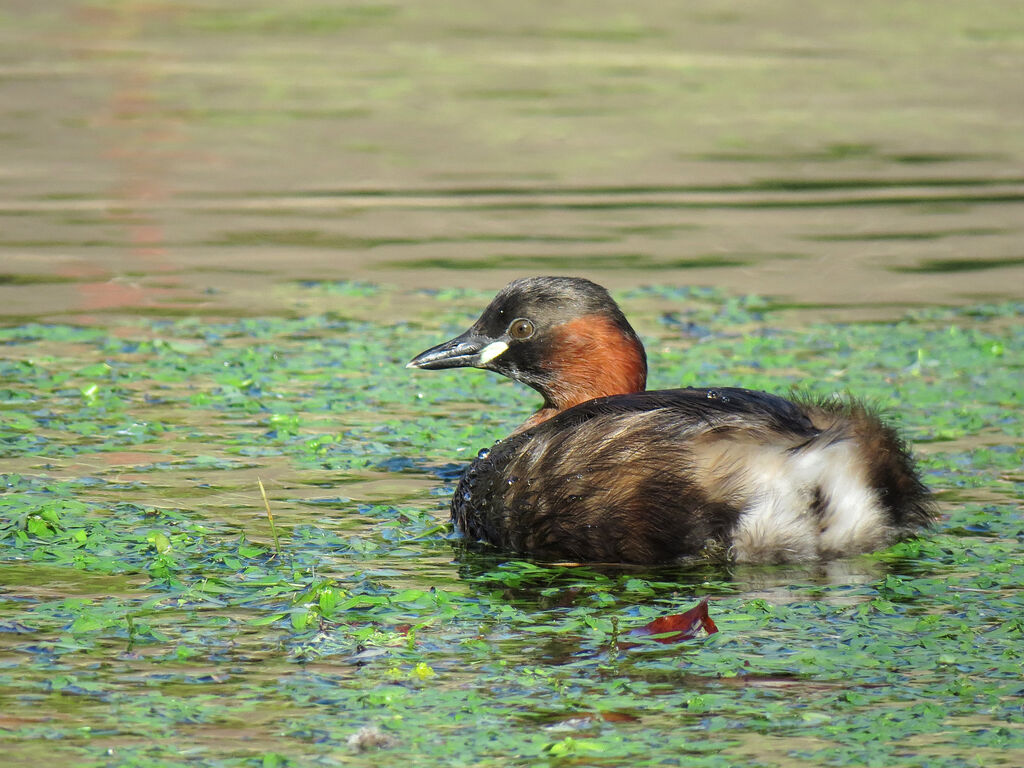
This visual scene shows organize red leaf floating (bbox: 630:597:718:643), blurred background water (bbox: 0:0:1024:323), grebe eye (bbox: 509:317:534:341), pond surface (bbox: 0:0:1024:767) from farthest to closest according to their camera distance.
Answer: blurred background water (bbox: 0:0:1024:323)
grebe eye (bbox: 509:317:534:341)
red leaf floating (bbox: 630:597:718:643)
pond surface (bbox: 0:0:1024:767)

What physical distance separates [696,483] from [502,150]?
36.8ft

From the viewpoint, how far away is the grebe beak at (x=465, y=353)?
7.02 meters

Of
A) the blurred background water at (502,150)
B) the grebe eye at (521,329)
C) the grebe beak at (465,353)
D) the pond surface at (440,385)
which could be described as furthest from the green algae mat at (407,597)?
the blurred background water at (502,150)

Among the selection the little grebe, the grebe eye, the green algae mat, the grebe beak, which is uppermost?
the grebe eye

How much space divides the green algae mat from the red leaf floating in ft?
0.16

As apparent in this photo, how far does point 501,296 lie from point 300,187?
7827 millimetres

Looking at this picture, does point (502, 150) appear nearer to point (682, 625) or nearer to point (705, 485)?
point (705, 485)

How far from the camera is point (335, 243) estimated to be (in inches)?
483

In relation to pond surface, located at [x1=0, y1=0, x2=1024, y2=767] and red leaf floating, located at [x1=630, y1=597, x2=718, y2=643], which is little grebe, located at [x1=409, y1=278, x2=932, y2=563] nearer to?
pond surface, located at [x1=0, y1=0, x2=1024, y2=767]

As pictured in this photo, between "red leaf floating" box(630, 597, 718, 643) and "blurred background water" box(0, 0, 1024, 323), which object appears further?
"blurred background water" box(0, 0, 1024, 323)

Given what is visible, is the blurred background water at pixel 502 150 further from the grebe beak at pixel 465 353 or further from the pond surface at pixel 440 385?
the grebe beak at pixel 465 353

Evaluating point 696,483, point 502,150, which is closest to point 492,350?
point 696,483

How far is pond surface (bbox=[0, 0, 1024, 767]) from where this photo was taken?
4.45m

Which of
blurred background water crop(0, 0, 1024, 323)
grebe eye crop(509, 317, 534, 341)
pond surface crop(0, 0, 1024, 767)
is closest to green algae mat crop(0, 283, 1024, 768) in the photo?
pond surface crop(0, 0, 1024, 767)
